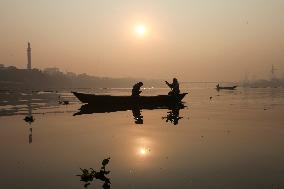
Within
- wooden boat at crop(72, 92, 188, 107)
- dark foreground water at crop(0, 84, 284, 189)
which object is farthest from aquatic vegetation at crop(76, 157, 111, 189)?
wooden boat at crop(72, 92, 188, 107)

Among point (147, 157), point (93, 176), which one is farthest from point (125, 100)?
point (93, 176)

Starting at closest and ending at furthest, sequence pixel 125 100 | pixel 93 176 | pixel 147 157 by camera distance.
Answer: pixel 93 176 < pixel 147 157 < pixel 125 100

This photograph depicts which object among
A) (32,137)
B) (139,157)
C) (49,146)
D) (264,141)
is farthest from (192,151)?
(32,137)

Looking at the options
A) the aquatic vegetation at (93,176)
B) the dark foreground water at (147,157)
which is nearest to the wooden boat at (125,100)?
the dark foreground water at (147,157)

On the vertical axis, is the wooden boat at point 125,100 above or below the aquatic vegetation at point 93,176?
above

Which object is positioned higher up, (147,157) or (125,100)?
(125,100)

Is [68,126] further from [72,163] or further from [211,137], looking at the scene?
[72,163]

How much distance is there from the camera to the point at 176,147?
17.8 meters

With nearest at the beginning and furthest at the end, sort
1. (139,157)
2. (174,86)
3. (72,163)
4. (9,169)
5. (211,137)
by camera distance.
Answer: (9,169), (72,163), (139,157), (211,137), (174,86)

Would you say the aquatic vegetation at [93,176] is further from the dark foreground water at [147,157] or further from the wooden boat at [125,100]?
the wooden boat at [125,100]

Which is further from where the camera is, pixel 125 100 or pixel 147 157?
pixel 125 100

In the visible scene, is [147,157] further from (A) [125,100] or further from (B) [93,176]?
(A) [125,100]

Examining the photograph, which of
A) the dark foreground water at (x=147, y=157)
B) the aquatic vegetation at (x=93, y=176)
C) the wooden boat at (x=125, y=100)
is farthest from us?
the wooden boat at (x=125, y=100)

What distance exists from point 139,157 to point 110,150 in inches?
88.7
